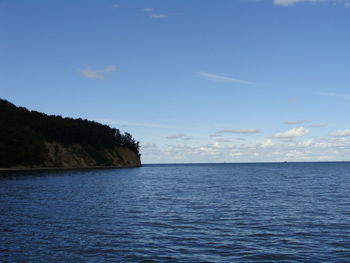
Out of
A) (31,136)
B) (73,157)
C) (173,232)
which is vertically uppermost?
(31,136)

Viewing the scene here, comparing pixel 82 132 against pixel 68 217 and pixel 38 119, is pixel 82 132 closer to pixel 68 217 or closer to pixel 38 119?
pixel 38 119

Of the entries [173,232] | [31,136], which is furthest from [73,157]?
[173,232]

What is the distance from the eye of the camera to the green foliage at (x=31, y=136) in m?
127

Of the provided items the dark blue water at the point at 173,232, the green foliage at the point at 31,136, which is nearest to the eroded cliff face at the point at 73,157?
the green foliage at the point at 31,136

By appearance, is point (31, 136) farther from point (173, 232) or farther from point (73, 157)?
point (173, 232)

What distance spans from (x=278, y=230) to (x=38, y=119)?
159 m

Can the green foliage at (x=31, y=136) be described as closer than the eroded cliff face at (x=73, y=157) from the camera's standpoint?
Yes

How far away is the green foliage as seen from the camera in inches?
5010

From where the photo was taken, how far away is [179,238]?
2367 cm

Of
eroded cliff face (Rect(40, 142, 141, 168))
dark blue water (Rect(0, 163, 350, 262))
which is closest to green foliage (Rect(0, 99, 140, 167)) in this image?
eroded cliff face (Rect(40, 142, 141, 168))

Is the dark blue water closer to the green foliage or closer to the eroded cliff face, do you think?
the green foliage

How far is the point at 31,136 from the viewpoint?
456ft

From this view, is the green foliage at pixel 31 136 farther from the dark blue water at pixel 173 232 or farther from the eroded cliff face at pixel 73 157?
the dark blue water at pixel 173 232

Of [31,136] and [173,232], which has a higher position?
[31,136]
